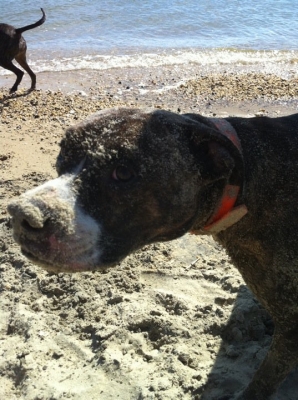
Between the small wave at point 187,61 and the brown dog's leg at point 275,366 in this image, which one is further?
the small wave at point 187,61

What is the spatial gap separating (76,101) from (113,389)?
19.3 feet

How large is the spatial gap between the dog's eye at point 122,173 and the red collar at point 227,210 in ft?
1.74

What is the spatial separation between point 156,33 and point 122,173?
11694 millimetres

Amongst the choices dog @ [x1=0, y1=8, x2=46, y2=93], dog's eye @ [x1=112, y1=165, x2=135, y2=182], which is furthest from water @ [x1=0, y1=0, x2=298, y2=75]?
dog's eye @ [x1=112, y1=165, x2=135, y2=182]

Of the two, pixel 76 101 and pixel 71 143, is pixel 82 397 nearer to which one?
pixel 71 143

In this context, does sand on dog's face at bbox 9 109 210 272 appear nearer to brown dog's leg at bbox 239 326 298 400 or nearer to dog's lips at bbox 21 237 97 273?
dog's lips at bbox 21 237 97 273

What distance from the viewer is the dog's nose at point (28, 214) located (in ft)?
7.15

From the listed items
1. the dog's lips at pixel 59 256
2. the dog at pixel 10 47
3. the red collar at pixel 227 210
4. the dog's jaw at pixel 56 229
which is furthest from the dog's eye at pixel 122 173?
the dog at pixel 10 47

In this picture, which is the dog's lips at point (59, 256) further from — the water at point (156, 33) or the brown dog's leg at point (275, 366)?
the water at point (156, 33)

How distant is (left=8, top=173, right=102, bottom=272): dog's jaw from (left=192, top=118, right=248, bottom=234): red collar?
0.65m

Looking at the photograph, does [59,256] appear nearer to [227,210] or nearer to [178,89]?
[227,210]

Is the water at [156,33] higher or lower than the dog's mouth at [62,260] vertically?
lower

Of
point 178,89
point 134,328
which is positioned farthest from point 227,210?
point 178,89

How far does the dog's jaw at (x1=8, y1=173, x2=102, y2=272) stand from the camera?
87.0 inches
